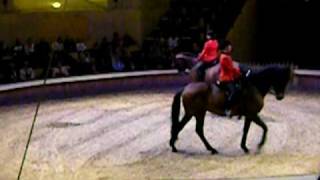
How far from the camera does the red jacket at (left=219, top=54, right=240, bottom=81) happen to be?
1047 centimetres

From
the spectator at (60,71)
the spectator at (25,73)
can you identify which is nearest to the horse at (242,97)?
the spectator at (60,71)

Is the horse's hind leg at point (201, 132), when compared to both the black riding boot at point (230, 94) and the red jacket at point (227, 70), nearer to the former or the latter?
the black riding boot at point (230, 94)

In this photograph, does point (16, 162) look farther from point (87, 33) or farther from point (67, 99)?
point (87, 33)

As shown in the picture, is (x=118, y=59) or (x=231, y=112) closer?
(x=231, y=112)

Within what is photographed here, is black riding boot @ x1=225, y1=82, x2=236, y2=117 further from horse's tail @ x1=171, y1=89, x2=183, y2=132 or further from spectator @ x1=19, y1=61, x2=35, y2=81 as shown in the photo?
spectator @ x1=19, y1=61, x2=35, y2=81

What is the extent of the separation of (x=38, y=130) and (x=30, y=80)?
5.29 metres

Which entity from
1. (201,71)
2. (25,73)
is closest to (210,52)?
(201,71)

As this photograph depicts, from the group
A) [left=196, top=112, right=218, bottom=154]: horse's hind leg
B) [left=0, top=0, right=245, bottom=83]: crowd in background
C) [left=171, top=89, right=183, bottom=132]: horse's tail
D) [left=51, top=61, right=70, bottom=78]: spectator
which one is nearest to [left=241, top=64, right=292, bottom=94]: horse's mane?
[left=196, top=112, right=218, bottom=154]: horse's hind leg

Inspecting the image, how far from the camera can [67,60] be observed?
746 inches

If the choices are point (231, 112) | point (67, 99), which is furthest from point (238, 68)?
point (67, 99)

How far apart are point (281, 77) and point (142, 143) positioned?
8.03ft

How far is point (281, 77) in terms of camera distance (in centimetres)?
1028

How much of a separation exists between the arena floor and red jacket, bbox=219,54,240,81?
1091mm

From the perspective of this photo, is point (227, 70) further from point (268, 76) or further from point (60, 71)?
point (60, 71)
